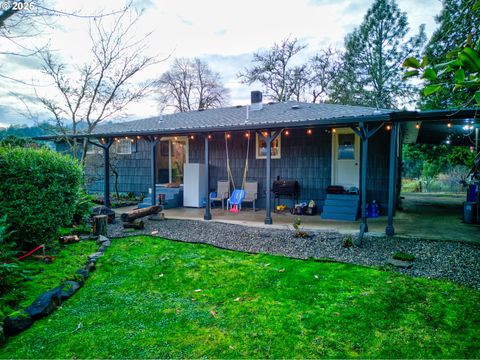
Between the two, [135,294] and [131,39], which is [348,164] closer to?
[135,294]

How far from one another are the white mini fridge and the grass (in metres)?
4.94

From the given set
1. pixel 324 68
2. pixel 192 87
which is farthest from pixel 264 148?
pixel 192 87

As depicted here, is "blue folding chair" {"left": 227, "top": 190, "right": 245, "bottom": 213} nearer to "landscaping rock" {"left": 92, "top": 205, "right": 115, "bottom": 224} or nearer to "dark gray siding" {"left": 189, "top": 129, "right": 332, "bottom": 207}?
"dark gray siding" {"left": 189, "top": 129, "right": 332, "bottom": 207}

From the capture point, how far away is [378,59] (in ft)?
57.4

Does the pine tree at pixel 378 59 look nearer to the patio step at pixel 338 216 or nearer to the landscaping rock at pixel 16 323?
the patio step at pixel 338 216

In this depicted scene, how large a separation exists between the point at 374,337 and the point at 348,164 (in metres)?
6.42

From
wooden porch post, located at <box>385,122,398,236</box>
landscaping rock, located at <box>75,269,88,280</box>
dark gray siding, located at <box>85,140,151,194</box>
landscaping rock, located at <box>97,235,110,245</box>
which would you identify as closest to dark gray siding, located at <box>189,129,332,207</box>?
wooden porch post, located at <box>385,122,398,236</box>

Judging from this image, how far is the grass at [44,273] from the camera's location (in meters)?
2.93

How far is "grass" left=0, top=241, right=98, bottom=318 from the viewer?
2930 mm

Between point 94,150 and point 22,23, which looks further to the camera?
point 94,150

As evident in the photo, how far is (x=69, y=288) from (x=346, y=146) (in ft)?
24.6

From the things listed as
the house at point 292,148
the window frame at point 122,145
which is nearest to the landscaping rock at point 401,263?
the house at point 292,148

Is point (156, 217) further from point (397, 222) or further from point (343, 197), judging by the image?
point (397, 222)

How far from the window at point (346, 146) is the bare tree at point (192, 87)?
1584 cm
